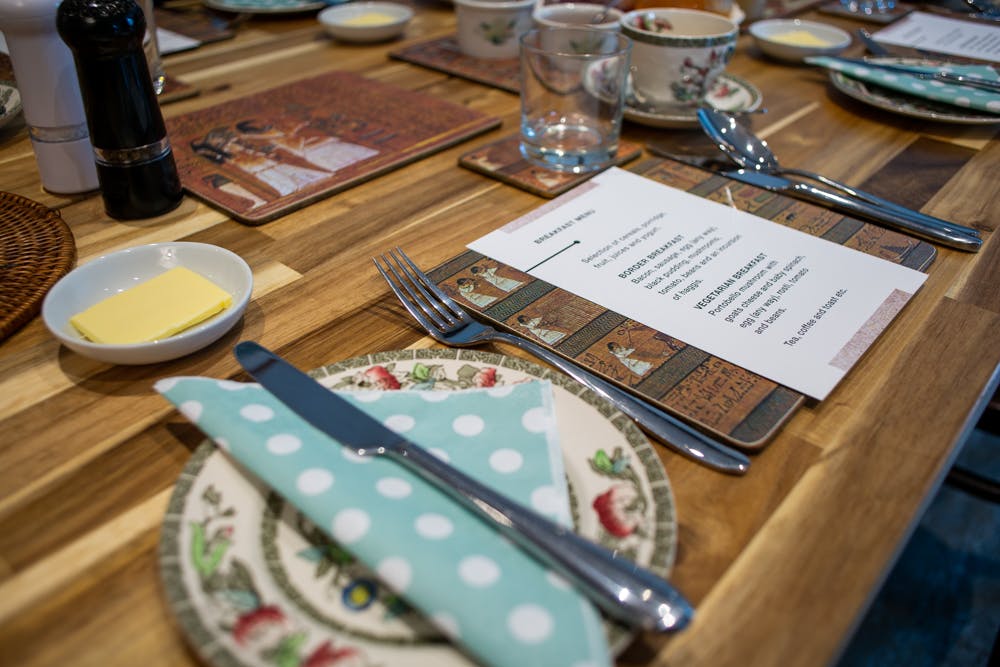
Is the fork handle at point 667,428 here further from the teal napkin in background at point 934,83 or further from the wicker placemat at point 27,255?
the teal napkin in background at point 934,83

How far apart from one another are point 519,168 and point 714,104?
14.0 inches

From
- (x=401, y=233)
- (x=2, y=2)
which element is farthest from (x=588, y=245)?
(x=2, y=2)

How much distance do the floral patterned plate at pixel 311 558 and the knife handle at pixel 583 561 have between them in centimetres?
2

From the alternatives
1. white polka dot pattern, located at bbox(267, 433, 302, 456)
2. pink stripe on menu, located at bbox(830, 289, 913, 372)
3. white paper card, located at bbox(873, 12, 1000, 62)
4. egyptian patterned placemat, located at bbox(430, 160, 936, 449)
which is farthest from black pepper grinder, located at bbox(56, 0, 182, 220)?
white paper card, located at bbox(873, 12, 1000, 62)

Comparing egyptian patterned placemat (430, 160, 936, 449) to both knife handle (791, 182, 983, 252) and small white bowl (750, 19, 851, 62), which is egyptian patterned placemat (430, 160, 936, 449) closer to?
knife handle (791, 182, 983, 252)

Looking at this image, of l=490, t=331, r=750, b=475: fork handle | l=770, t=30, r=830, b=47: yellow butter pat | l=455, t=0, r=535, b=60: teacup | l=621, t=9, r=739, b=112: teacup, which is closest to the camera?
l=490, t=331, r=750, b=475: fork handle

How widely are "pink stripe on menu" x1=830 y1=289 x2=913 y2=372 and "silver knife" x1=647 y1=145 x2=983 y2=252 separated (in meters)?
0.13

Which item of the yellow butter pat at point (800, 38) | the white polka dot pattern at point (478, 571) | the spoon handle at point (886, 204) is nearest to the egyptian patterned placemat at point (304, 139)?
the spoon handle at point (886, 204)

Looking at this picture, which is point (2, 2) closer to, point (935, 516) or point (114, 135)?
point (114, 135)

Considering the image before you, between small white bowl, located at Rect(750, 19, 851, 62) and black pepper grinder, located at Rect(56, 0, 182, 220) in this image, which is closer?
black pepper grinder, located at Rect(56, 0, 182, 220)

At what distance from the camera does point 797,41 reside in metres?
1.29

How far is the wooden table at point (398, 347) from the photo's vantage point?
0.39m

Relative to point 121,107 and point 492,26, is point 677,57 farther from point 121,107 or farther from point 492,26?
point 121,107

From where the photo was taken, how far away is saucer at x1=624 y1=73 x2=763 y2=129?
37.5 inches
